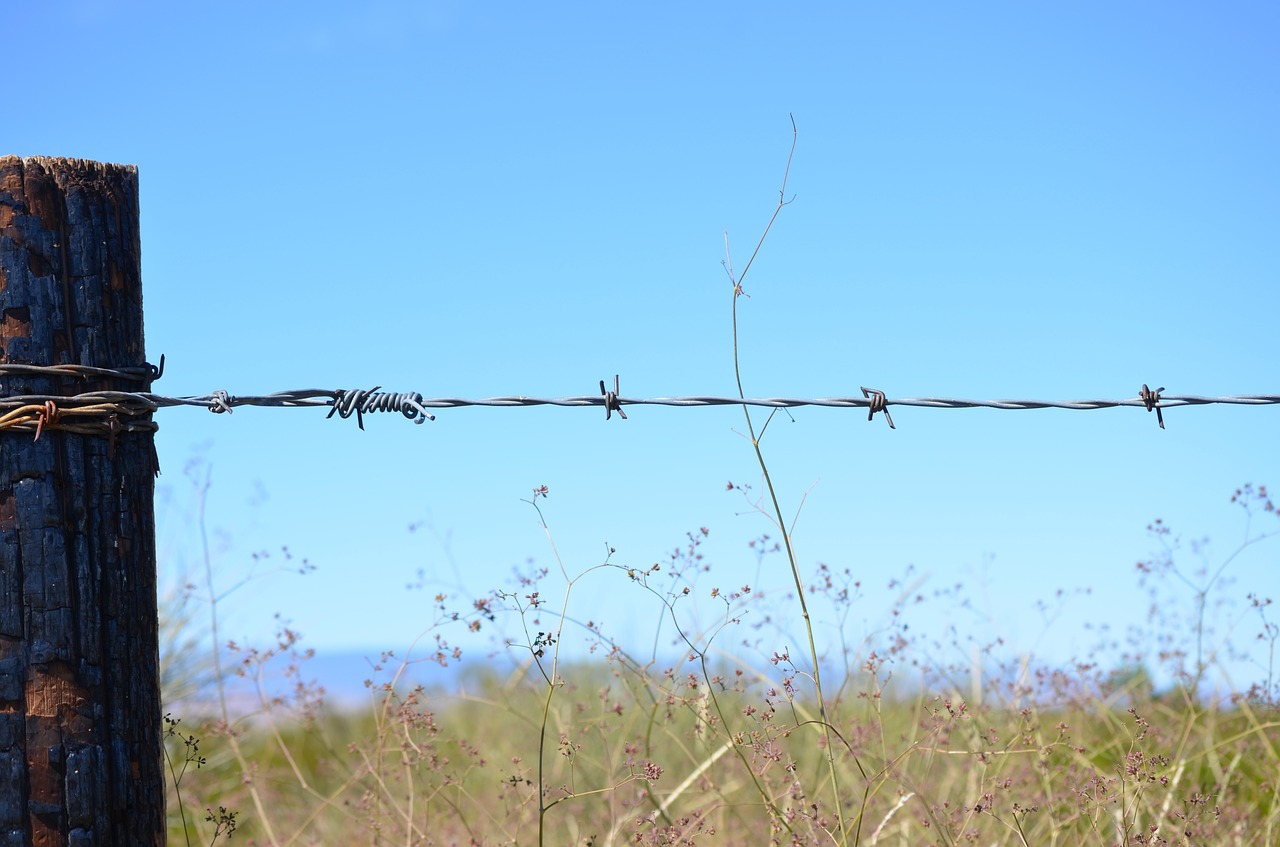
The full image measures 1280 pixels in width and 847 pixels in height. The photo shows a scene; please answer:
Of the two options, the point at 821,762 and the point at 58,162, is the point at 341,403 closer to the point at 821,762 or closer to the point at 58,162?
the point at 58,162

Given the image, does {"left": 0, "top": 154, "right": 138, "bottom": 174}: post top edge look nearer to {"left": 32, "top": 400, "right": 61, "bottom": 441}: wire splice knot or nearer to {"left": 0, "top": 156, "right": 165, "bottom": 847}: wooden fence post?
{"left": 0, "top": 156, "right": 165, "bottom": 847}: wooden fence post

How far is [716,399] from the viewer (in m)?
2.54

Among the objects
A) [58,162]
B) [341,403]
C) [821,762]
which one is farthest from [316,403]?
[821,762]

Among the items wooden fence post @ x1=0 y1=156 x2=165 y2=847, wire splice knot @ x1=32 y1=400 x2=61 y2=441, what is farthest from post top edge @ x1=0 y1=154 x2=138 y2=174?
wire splice knot @ x1=32 y1=400 x2=61 y2=441

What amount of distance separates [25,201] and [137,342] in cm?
34

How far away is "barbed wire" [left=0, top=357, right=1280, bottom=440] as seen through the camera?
7.08 ft

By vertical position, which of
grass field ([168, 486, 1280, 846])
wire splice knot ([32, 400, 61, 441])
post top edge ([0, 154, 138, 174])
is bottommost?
grass field ([168, 486, 1280, 846])

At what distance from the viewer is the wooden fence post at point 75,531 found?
2.11 meters

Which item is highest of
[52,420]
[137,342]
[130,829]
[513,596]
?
[137,342]

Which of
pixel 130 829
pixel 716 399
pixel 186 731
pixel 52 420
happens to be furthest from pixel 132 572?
pixel 186 731

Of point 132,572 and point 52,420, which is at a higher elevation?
point 52,420

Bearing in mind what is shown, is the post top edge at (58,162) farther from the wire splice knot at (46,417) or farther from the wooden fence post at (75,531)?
the wire splice knot at (46,417)

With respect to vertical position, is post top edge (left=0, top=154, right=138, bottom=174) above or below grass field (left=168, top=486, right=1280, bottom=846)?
above

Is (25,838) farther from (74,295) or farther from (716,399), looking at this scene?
(716,399)
